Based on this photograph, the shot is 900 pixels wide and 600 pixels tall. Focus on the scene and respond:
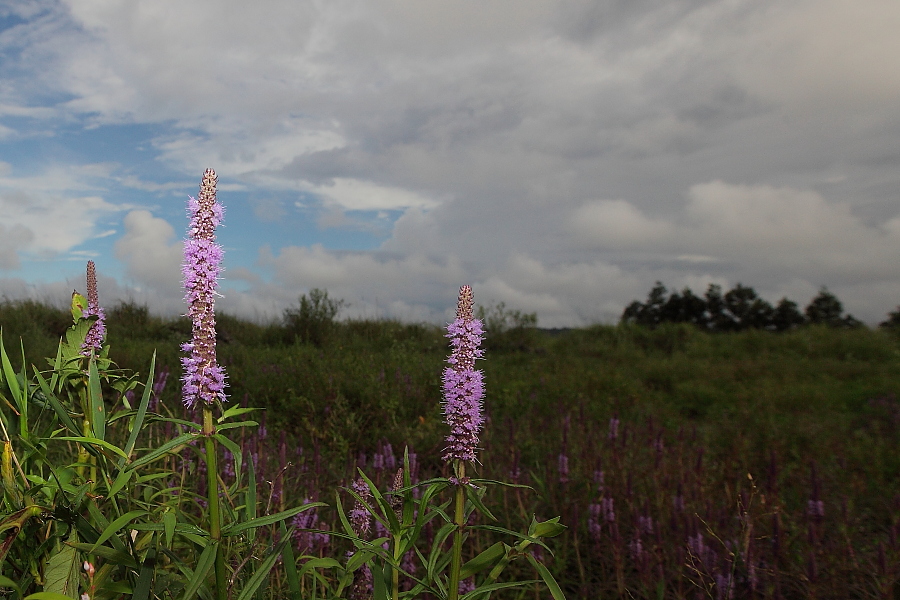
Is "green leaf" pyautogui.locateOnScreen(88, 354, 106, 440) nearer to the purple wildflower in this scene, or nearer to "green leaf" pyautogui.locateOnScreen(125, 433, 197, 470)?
"green leaf" pyautogui.locateOnScreen(125, 433, 197, 470)

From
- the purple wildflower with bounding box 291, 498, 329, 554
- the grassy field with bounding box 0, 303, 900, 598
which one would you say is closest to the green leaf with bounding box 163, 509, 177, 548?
the purple wildflower with bounding box 291, 498, 329, 554

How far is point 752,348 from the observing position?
51.8ft

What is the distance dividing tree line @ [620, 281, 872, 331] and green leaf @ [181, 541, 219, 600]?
63.7 feet

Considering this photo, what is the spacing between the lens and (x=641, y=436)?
567 cm

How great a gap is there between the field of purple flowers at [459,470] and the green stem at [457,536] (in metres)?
0.01

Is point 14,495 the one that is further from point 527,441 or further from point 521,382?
point 521,382

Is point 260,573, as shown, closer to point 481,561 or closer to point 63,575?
point 63,575

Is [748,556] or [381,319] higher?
[381,319]

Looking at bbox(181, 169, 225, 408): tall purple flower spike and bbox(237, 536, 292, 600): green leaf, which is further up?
bbox(181, 169, 225, 408): tall purple flower spike

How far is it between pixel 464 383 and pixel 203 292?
28.5 inches

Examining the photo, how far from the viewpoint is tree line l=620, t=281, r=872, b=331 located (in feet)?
64.0

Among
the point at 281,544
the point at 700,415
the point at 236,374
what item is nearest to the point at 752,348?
the point at 700,415

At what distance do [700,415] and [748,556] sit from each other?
7.34 m

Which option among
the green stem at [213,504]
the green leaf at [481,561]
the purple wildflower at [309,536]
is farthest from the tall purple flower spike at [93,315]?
the purple wildflower at [309,536]
